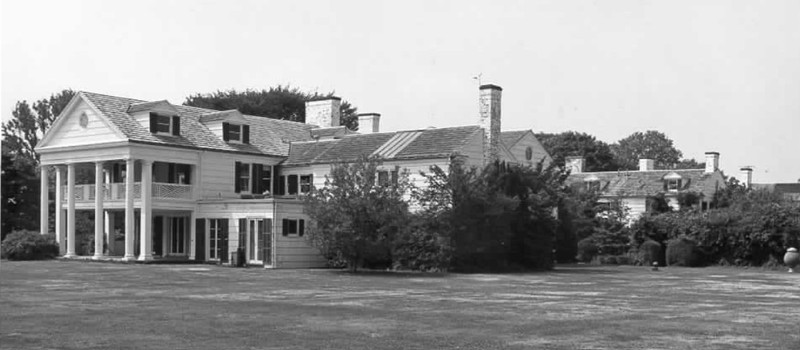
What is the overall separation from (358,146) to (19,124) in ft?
170

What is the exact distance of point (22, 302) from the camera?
20.6 m

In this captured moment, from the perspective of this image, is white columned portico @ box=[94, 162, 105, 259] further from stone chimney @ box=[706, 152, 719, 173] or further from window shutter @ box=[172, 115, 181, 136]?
stone chimney @ box=[706, 152, 719, 173]

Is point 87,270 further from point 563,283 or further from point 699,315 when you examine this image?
point 699,315

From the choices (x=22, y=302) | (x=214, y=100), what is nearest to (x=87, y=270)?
(x=22, y=302)

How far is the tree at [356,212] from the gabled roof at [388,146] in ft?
17.0

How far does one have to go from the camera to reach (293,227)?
136 ft

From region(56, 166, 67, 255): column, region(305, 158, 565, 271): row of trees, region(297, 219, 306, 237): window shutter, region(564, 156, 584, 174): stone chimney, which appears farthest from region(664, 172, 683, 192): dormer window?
region(56, 166, 67, 255): column

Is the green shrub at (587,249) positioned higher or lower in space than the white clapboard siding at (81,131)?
lower

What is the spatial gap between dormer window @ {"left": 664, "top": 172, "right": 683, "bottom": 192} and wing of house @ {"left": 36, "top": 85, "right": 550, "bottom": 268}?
3109 cm

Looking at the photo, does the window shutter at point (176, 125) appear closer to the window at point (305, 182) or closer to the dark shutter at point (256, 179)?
the dark shutter at point (256, 179)

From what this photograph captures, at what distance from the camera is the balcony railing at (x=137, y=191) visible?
4383cm

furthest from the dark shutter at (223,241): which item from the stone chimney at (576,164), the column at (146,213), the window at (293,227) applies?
the stone chimney at (576,164)

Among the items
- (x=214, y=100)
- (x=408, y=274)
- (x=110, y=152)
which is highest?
(x=214, y=100)

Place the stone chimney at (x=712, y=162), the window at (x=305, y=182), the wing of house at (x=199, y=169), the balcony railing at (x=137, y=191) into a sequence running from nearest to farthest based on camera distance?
the wing of house at (x=199, y=169), the balcony railing at (x=137, y=191), the window at (x=305, y=182), the stone chimney at (x=712, y=162)
